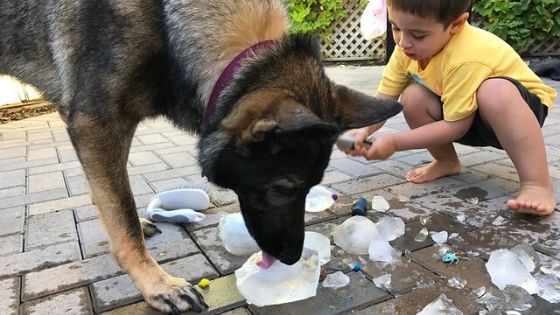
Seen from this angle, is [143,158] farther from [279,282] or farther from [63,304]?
[279,282]

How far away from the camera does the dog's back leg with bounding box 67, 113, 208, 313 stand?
1938mm

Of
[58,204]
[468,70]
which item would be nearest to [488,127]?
[468,70]

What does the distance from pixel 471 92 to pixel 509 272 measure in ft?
3.54

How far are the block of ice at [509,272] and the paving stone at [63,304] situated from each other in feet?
4.99

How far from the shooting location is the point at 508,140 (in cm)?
258

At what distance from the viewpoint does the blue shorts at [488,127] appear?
260 cm

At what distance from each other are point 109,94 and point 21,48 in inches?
34.7

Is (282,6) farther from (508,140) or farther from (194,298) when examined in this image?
(508,140)

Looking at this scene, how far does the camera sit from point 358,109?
1.90 metres

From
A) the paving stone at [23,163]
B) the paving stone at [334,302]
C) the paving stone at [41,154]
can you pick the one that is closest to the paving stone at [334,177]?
the paving stone at [334,302]

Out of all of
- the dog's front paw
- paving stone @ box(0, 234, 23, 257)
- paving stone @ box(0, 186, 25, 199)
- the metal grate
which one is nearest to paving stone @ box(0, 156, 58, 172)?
paving stone @ box(0, 186, 25, 199)

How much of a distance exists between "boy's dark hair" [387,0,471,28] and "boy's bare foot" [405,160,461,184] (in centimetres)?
89

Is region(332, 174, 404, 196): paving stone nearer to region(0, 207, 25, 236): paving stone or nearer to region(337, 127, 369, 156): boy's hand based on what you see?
region(337, 127, 369, 156): boy's hand

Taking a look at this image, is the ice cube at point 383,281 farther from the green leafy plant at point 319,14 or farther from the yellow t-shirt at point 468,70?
the green leafy plant at point 319,14
